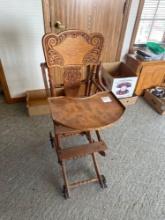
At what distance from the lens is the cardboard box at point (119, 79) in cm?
200

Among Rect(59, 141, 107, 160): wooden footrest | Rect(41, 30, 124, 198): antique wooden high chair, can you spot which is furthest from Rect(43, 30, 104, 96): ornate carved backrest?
Rect(59, 141, 107, 160): wooden footrest

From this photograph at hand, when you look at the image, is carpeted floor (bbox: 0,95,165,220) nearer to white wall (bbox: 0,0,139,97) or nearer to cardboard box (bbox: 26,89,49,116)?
cardboard box (bbox: 26,89,49,116)

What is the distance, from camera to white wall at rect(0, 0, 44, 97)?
5.26 ft

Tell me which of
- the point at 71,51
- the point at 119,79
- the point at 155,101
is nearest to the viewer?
the point at 71,51

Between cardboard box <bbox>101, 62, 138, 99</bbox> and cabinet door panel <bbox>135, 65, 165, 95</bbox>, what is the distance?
0.18m

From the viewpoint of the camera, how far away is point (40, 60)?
198cm

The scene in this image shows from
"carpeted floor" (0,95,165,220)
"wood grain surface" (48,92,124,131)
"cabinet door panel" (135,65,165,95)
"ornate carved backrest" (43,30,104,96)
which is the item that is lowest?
"carpeted floor" (0,95,165,220)

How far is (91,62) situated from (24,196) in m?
1.19

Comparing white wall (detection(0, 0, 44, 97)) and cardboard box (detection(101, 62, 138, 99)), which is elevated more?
white wall (detection(0, 0, 44, 97))

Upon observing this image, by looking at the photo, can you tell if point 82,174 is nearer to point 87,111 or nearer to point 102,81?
point 87,111

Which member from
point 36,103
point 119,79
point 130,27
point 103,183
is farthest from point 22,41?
point 103,183

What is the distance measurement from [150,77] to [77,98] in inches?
57.6

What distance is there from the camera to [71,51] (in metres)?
1.22

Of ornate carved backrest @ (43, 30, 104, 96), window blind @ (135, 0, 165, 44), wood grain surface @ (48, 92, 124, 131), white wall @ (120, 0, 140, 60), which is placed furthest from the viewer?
window blind @ (135, 0, 165, 44)
